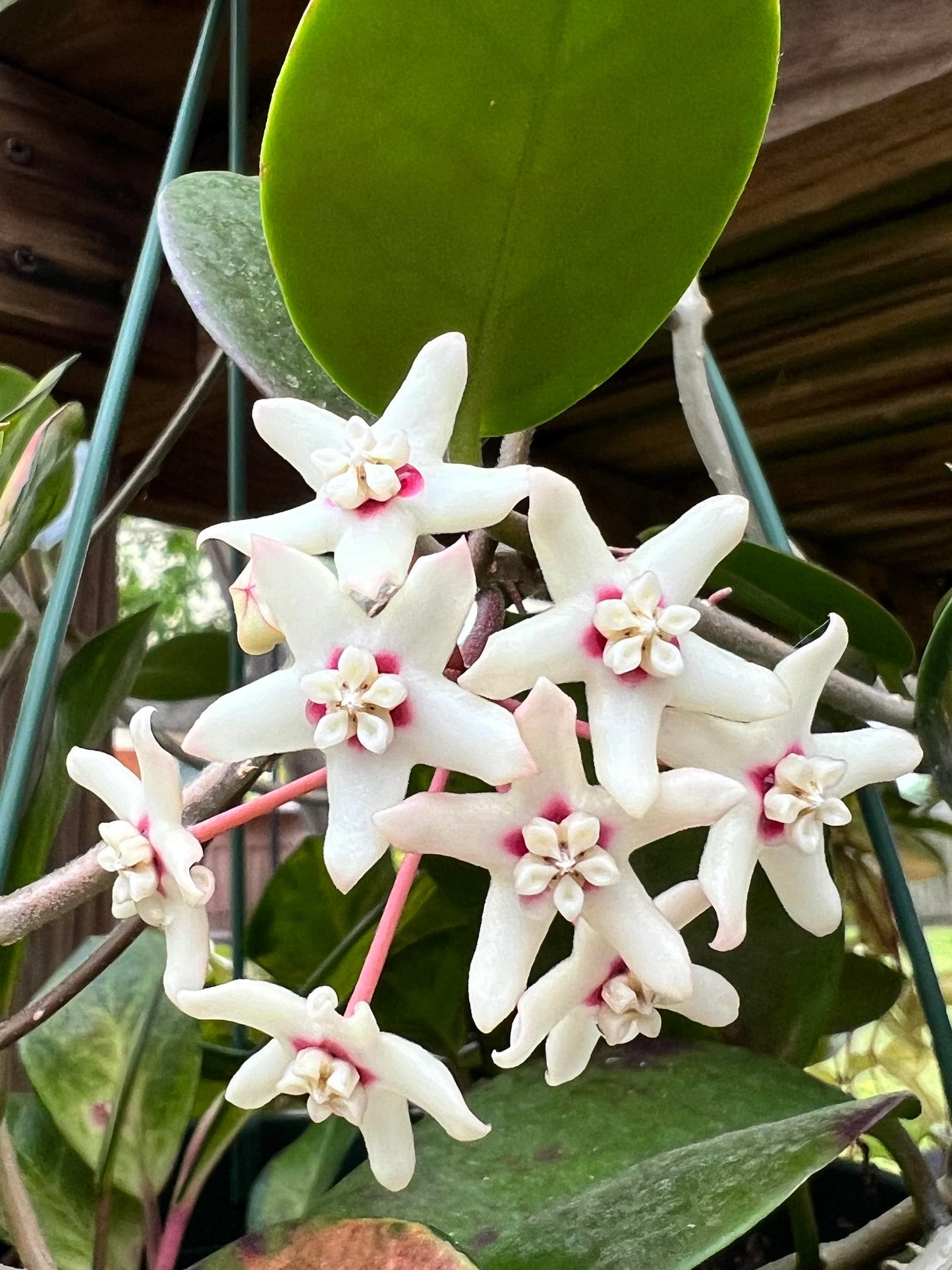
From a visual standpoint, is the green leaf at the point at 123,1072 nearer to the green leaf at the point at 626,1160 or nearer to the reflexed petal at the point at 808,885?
the green leaf at the point at 626,1160

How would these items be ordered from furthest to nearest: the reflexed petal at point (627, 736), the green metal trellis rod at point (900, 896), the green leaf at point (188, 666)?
1. the green leaf at point (188, 666)
2. the green metal trellis rod at point (900, 896)
3. the reflexed petal at point (627, 736)

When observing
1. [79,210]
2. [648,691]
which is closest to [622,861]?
[648,691]

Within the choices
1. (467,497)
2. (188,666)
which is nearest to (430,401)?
(467,497)

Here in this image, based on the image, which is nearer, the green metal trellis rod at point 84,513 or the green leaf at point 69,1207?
the green metal trellis rod at point 84,513

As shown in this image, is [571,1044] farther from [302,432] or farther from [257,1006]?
[302,432]

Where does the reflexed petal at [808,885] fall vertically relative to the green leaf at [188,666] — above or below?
below

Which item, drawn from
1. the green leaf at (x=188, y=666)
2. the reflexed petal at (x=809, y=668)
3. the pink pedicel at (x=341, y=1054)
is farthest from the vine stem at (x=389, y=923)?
the green leaf at (x=188, y=666)
